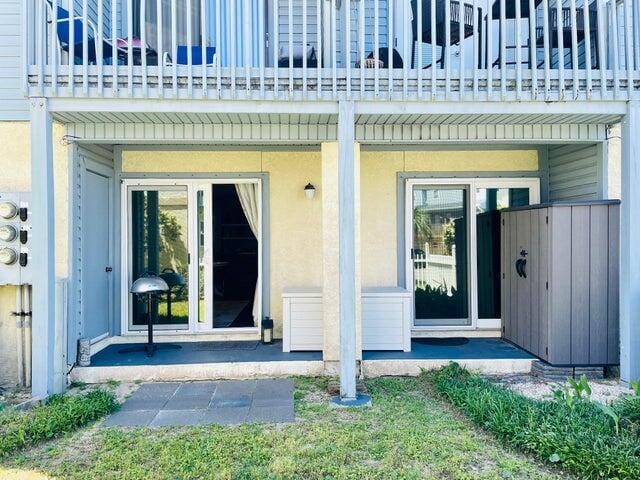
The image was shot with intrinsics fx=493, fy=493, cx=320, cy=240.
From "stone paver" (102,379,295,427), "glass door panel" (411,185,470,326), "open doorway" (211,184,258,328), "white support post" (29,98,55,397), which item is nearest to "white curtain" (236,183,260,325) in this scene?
"open doorway" (211,184,258,328)

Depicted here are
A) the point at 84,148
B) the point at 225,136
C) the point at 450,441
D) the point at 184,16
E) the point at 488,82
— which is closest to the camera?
the point at 450,441

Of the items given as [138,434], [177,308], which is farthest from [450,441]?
[177,308]

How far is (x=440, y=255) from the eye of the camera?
6.51 meters

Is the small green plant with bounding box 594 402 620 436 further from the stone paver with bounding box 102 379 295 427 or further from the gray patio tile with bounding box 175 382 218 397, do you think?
the gray patio tile with bounding box 175 382 218 397

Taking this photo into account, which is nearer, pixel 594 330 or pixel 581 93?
pixel 581 93

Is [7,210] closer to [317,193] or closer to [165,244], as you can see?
[165,244]

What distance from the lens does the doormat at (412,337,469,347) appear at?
19.7ft

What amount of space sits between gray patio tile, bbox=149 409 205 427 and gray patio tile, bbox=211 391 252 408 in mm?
222

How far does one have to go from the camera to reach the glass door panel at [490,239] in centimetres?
646

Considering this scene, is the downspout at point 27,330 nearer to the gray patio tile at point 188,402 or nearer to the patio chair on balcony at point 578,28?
the gray patio tile at point 188,402

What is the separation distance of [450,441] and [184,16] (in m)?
5.69

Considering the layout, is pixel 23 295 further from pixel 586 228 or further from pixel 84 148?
pixel 586 228

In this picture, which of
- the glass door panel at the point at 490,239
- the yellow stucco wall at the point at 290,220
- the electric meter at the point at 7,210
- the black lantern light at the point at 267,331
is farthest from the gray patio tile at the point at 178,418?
the glass door panel at the point at 490,239

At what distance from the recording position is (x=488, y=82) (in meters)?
4.54
